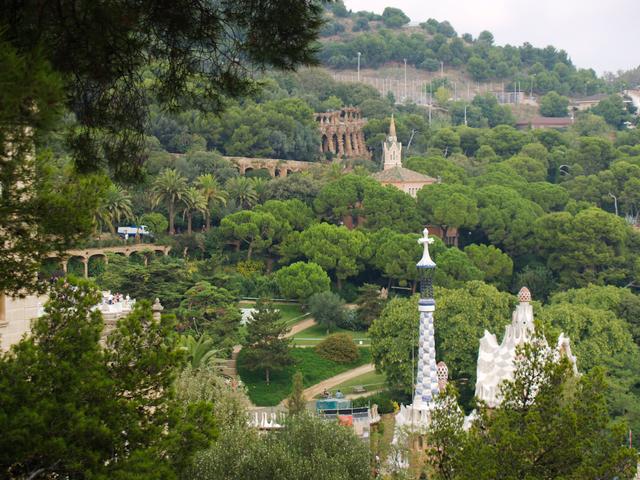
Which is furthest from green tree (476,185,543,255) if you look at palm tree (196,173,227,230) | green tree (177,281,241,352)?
green tree (177,281,241,352)

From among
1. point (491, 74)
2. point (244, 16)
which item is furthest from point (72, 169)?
point (491, 74)

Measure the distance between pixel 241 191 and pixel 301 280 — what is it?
412 inches

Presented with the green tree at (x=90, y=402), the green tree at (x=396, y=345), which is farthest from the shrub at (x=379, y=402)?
the green tree at (x=90, y=402)

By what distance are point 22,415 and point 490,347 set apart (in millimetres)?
30296

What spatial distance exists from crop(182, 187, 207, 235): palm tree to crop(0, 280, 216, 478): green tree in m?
45.3

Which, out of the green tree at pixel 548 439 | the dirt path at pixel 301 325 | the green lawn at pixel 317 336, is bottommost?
the green lawn at pixel 317 336

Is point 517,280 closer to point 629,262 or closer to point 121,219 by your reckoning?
point 629,262

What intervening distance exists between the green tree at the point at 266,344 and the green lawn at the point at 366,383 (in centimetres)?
200

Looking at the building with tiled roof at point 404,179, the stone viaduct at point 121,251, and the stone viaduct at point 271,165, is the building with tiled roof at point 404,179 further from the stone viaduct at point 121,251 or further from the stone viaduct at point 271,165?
the stone viaduct at point 121,251

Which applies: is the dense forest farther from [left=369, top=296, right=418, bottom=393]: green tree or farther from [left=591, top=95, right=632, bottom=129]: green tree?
[left=591, top=95, right=632, bottom=129]: green tree

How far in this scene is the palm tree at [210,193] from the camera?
64.2 m

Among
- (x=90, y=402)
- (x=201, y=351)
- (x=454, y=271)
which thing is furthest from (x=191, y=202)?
(x=90, y=402)

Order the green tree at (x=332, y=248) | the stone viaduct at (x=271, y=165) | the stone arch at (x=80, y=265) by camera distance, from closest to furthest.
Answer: the stone arch at (x=80, y=265), the green tree at (x=332, y=248), the stone viaduct at (x=271, y=165)

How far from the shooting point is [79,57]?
14664mm
